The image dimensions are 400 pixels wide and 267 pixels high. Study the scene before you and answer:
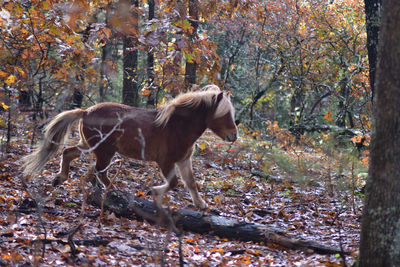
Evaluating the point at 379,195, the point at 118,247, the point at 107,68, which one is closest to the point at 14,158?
the point at 107,68

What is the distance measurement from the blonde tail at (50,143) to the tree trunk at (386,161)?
5.18 metres

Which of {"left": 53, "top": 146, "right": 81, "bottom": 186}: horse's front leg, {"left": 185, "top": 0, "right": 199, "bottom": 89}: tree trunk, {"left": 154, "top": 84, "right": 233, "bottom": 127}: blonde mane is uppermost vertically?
{"left": 185, "top": 0, "right": 199, "bottom": 89}: tree trunk

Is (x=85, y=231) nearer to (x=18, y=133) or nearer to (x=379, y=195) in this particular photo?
(x=379, y=195)

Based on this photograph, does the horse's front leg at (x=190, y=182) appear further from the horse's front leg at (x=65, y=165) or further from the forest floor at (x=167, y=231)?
the horse's front leg at (x=65, y=165)

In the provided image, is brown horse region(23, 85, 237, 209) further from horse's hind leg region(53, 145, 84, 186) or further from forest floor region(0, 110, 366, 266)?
forest floor region(0, 110, 366, 266)

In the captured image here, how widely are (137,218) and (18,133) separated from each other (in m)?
7.97

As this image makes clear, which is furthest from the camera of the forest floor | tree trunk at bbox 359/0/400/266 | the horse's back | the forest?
the horse's back

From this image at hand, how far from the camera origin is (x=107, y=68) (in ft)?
37.1

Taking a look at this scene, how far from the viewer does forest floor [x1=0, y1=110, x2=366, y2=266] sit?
4703 mm

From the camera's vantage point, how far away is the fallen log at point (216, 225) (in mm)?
5414

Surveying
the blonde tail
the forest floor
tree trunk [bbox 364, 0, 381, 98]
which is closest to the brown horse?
the blonde tail

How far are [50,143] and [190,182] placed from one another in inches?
102

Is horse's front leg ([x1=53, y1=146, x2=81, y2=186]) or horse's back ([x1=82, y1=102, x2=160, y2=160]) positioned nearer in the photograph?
Answer: horse's back ([x1=82, y1=102, x2=160, y2=160])

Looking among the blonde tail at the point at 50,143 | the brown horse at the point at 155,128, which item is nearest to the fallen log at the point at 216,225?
the brown horse at the point at 155,128
